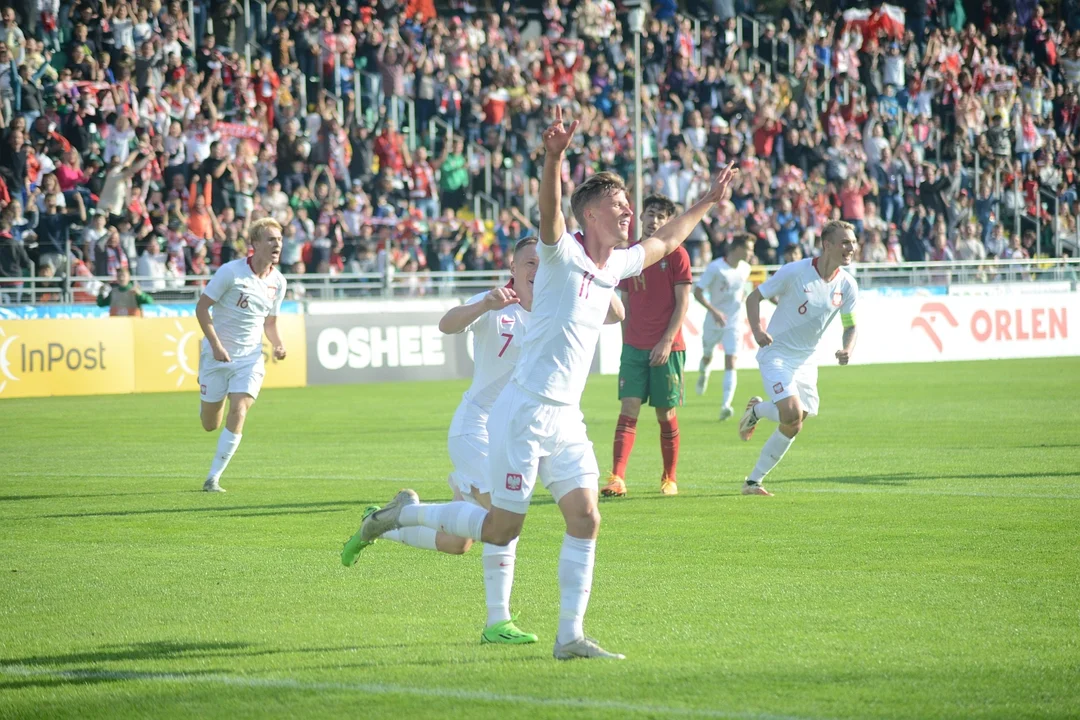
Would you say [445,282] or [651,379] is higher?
[651,379]

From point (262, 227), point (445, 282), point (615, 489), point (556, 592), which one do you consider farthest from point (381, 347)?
point (556, 592)

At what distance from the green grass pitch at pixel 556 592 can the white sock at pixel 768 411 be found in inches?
24.3

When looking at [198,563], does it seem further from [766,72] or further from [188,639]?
[766,72]

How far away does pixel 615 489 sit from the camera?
11.7 metres

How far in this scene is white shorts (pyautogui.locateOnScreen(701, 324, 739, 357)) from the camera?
2038 centimetres

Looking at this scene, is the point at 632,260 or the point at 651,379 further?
the point at 651,379

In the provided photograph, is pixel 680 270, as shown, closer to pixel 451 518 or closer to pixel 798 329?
pixel 798 329

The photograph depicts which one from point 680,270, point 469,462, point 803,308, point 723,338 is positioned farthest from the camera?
point 723,338

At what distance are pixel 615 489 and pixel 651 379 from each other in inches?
39.6

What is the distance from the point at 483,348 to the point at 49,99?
1995cm

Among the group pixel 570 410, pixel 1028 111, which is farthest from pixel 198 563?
pixel 1028 111

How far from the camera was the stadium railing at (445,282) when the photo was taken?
23.9 meters

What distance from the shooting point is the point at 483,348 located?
788cm

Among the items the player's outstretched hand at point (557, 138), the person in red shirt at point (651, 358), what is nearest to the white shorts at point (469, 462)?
the player's outstretched hand at point (557, 138)
